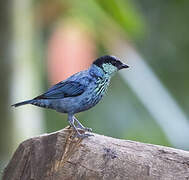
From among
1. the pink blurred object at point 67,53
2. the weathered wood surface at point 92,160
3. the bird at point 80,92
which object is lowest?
the weathered wood surface at point 92,160

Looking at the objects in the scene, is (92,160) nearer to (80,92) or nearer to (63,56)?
(80,92)

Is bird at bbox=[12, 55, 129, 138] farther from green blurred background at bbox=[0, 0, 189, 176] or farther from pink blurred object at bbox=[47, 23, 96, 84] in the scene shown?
pink blurred object at bbox=[47, 23, 96, 84]

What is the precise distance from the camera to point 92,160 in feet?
11.2

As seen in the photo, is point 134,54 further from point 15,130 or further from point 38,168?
point 38,168

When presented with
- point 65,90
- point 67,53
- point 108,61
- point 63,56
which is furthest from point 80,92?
point 67,53

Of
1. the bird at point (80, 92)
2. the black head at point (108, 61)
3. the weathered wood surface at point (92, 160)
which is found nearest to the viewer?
the weathered wood surface at point (92, 160)

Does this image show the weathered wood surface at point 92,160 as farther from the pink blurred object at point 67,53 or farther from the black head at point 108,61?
the pink blurred object at point 67,53

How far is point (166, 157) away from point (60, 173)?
570 millimetres

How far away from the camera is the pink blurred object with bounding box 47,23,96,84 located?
5836mm

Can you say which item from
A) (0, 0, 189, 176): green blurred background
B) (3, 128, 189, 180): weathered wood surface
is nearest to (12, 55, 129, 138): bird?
(3, 128, 189, 180): weathered wood surface

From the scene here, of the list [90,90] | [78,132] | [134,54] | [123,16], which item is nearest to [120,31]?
[134,54]

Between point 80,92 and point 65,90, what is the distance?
111 millimetres

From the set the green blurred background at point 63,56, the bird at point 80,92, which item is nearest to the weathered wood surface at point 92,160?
the bird at point 80,92

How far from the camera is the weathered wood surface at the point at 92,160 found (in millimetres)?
3324
